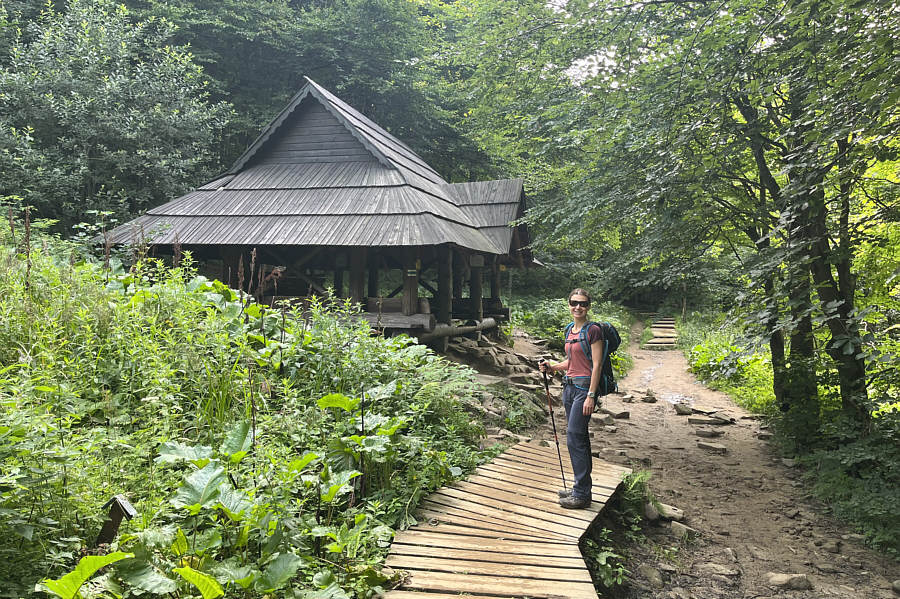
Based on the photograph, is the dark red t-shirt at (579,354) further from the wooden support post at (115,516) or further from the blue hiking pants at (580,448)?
the wooden support post at (115,516)

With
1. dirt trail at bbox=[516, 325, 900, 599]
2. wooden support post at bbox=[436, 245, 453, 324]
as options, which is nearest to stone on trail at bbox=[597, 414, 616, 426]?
dirt trail at bbox=[516, 325, 900, 599]

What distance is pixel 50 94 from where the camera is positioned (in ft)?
39.6

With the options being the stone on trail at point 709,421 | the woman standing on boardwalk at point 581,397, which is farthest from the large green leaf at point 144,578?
the stone on trail at point 709,421

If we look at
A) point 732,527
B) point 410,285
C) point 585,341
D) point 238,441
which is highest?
point 410,285

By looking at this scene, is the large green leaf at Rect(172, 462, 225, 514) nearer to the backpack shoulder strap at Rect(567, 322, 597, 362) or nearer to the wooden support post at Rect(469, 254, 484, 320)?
the backpack shoulder strap at Rect(567, 322, 597, 362)

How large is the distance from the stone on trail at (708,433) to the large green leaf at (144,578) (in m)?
7.82

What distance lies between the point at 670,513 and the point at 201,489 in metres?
4.26

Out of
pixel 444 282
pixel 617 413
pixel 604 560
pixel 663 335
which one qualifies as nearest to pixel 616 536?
pixel 604 560

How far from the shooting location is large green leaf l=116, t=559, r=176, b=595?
224 cm

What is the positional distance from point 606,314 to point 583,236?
16226 millimetres

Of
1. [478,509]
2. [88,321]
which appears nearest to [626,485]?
[478,509]

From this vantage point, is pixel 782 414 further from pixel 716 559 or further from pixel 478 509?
pixel 478 509

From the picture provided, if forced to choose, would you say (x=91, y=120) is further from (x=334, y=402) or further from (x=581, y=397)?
(x=581, y=397)

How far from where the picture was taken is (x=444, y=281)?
10242mm
